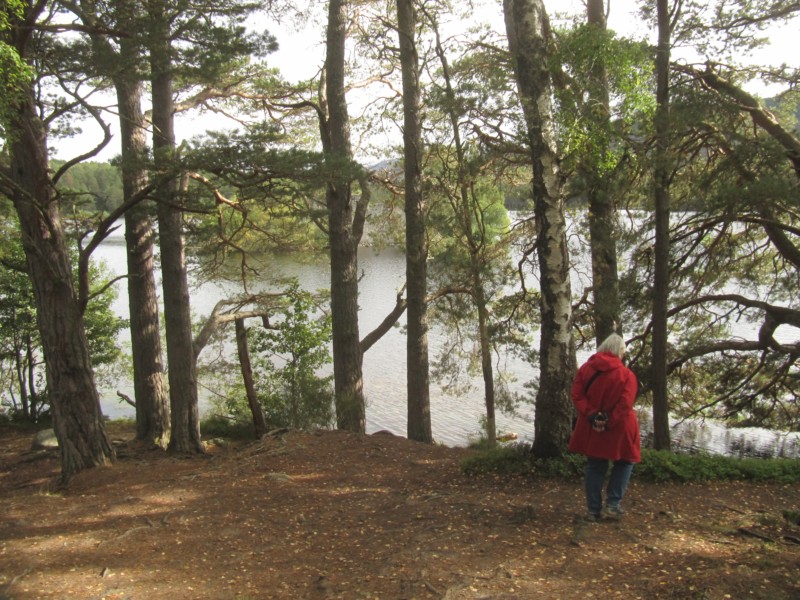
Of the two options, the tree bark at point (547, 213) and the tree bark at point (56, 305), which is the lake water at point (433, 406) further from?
the tree bark at point (547, 213)

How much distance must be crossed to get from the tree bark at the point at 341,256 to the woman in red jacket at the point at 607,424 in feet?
21.1

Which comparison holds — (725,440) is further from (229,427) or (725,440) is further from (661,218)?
(229,427)

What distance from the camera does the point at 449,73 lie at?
10891mm

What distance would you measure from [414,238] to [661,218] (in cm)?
489

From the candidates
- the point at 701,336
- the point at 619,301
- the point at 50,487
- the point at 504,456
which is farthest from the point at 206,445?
the point at 701,336

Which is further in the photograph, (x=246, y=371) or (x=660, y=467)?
(x=246, y=371)

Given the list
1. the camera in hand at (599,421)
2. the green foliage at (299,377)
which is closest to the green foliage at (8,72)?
the camera in hand at (599,421)

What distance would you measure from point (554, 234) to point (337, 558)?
3.34m

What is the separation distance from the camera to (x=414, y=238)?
11.8 metres

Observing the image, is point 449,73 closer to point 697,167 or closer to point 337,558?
point 697,167

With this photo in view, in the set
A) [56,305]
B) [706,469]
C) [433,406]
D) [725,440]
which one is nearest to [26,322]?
[56,305]

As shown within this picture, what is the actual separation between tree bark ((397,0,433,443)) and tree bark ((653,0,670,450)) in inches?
181

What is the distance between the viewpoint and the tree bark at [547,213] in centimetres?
577

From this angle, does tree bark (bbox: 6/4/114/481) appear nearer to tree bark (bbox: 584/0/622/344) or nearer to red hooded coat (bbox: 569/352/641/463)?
red hooded coat (bbox: 569/352/641/463)
